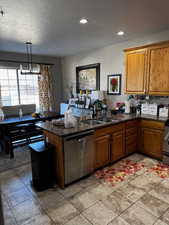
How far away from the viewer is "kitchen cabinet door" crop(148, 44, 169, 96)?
10.1 ft

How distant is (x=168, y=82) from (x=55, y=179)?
2.84 meters

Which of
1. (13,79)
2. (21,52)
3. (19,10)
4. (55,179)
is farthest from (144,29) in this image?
(13,79)

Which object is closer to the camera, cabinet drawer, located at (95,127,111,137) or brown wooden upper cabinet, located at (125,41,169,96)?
cabinet drawer, located at (95,127,111,137)

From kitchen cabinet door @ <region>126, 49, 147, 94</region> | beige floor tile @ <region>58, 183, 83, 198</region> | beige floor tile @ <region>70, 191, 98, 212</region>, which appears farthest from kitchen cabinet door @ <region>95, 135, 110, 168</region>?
kitchen cabinet door @ <region>126, 49, 147, 94</region>

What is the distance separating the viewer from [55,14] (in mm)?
2461

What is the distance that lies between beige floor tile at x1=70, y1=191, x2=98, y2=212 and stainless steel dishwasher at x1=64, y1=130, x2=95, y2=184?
0.95 ft

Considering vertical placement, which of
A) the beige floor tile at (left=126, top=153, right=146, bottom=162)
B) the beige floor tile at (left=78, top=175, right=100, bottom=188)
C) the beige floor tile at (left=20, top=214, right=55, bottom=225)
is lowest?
the beige floor tile at (left=20, top=214, right=55, bottom=225)

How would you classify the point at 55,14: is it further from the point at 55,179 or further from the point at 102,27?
the point at 55,179

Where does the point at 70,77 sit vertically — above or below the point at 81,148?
above

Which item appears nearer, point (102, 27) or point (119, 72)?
point (102, 27)

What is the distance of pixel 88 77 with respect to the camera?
5246 millimetres

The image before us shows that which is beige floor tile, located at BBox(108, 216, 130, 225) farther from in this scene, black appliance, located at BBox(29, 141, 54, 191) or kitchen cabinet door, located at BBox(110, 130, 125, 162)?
kitchen cabinet door, located at BBox(110, 130, 125, 162)

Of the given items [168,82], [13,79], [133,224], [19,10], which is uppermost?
[19,10]

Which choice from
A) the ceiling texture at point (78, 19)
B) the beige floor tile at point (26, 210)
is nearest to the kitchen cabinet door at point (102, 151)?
the beige floor tile at point (26, 210)
